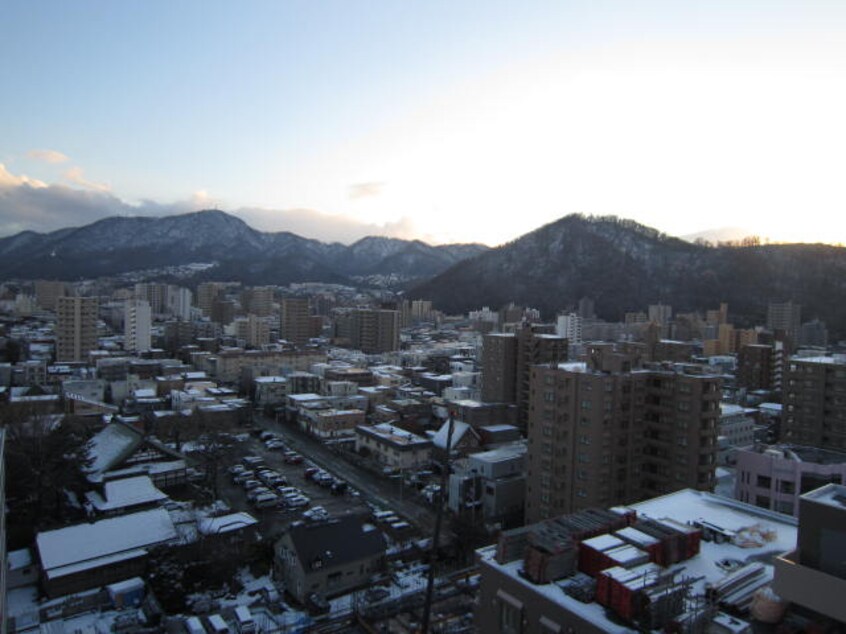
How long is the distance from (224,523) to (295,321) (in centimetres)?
2841

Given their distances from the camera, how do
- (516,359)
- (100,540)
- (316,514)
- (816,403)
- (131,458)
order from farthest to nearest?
(516,359) → (131,458) → (816,403) → (316,514) → (100,540)

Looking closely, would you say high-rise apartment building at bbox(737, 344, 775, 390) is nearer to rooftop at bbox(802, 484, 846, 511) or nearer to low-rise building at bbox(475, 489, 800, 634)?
low-rise building at bbox(475, 489, 800, 634)

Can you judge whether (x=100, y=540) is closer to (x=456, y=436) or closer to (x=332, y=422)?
(x=456, y=436)

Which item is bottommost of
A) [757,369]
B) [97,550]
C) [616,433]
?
[97,550]

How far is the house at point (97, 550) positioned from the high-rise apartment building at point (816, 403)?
13203 mm

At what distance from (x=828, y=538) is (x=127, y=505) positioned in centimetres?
1085

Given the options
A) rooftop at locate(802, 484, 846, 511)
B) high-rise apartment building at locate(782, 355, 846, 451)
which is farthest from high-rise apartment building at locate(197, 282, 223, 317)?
rooftop at locate(802, 484, 846, 511)

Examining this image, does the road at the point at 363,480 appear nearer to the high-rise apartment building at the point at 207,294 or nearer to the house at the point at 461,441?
the house at the point at 461,441

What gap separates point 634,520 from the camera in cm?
474

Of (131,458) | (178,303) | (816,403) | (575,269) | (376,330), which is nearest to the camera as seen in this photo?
(816,403)

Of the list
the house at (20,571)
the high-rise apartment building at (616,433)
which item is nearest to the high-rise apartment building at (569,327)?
the high-rise apartment building at (616,433)

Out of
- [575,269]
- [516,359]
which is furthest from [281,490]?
[575,269]

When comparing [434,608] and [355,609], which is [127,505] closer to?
[355,609]

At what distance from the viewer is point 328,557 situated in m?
8.09
